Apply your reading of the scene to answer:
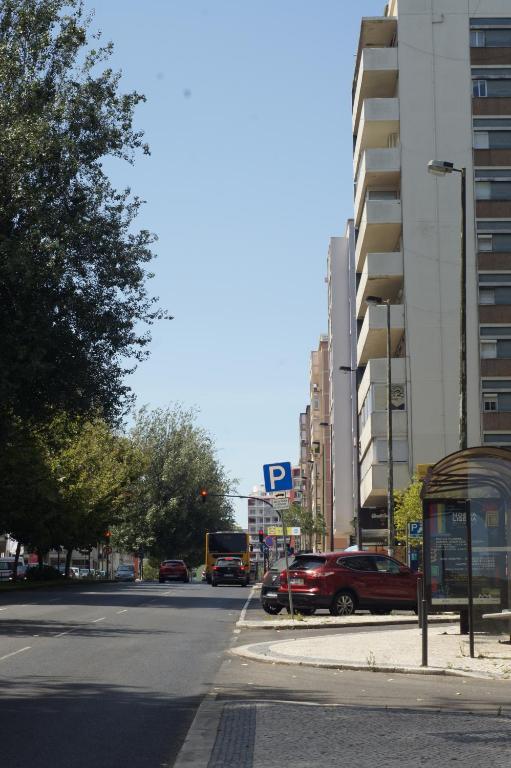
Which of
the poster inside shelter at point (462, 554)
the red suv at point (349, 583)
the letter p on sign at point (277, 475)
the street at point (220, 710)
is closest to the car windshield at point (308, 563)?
the red suv at point (349, 583)

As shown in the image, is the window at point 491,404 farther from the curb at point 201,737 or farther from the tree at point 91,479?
the curb at point 201,737

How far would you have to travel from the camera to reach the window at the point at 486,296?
59125mm

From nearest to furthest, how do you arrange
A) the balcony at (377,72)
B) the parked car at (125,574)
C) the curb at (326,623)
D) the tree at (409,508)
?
1. the curb at (326,623)
2. the tree at (409,508)
3. the balcony at (377,72)
4. the parked car at (125,574)

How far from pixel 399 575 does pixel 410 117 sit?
3644cm

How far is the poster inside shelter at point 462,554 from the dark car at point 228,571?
144 ft

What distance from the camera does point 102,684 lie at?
44.9ft

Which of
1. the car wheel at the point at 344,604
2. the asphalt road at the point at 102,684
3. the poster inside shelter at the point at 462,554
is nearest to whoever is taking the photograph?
the asphalt road at the point at 102,684

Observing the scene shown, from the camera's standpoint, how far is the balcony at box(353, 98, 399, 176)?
60.4 meters

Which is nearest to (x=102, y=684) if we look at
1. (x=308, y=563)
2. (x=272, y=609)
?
(x=308, y=563)

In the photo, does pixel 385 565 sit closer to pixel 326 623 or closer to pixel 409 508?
pixel 326 623

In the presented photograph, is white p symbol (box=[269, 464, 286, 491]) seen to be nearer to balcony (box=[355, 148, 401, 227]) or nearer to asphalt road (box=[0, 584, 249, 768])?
asphalt road (box=[0, 584, 249, 768])

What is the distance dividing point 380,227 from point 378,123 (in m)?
5.34

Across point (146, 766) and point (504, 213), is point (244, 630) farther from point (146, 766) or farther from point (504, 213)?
point (504, 213)

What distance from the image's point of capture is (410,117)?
60594 mm
